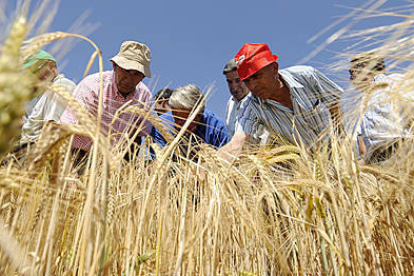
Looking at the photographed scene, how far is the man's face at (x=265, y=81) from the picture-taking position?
201cm

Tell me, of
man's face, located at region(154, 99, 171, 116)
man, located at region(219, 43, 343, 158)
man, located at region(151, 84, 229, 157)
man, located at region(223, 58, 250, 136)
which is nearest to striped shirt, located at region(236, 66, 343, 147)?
man, located at region(219, 43, 343, 158)

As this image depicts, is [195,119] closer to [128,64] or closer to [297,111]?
[128,64]

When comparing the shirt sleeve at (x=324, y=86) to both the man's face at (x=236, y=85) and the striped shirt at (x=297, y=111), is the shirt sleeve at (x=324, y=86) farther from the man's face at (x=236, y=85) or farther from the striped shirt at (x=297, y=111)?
the man's face at (x=236, y=85)

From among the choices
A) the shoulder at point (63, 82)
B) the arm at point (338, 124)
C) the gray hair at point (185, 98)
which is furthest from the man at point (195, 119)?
the arm at point (338, 124)

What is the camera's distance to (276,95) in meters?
2.07

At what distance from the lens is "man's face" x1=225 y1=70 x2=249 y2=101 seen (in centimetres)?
308

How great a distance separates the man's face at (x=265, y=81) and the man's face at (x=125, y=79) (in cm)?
91

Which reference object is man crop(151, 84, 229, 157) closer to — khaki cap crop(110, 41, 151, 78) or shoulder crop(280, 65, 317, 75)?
khaki cap crop(110, 41, 151, 78)

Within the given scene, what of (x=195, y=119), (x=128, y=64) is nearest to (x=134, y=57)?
(x=128, y=64)

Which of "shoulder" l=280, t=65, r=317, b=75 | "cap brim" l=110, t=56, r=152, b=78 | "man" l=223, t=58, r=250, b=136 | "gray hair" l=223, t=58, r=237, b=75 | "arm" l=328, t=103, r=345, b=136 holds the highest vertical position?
"gray hair" l=223, t=58, r=237, b=75

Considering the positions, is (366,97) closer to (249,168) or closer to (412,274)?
(249,168)

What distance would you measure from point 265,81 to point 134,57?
1.10 metres

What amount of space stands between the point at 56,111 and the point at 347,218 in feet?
5.24

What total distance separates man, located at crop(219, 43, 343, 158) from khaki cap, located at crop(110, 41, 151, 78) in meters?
0.81
